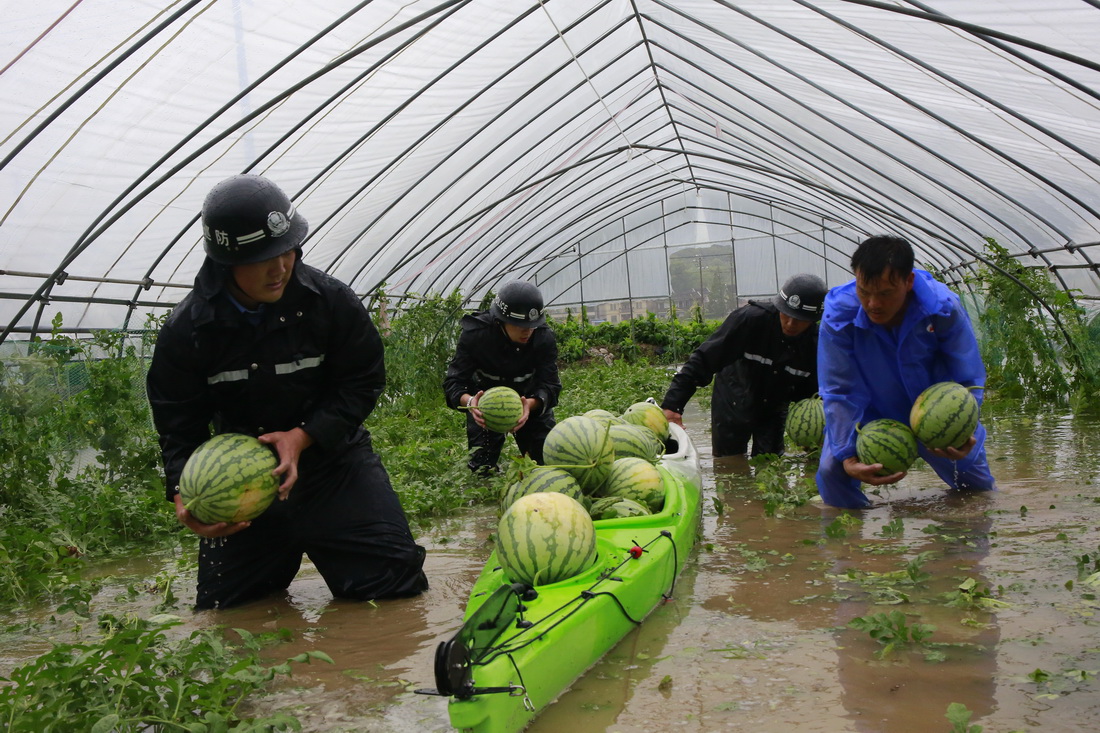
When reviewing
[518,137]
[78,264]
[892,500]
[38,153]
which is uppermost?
[518,137]

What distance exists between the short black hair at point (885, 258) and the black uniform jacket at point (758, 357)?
226 cm

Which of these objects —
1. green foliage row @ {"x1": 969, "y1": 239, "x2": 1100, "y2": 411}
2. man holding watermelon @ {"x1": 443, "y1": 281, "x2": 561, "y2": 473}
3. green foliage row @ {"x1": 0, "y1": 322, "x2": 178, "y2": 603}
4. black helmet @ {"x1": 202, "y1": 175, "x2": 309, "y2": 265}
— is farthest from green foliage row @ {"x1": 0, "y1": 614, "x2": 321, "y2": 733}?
green foliage row @ {"x1": 969, "y1": 239, "x2": 1100, "y2": 411}

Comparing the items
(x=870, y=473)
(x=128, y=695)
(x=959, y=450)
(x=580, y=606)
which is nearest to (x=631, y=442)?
(x=870, y=473)

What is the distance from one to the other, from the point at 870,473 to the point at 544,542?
2424 mm

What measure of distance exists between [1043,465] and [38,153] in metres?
8.13

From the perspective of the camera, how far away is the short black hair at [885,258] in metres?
4.71

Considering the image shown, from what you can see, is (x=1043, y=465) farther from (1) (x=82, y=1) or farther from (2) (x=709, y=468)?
(1) (x=82, y=1)

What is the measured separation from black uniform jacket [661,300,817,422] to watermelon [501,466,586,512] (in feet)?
8.80

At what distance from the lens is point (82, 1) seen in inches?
240

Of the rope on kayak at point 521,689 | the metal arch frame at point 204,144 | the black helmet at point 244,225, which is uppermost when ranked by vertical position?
the metal arch frame at point 204,144

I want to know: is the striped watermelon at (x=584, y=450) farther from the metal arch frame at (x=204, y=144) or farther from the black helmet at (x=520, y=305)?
the metal arch frame at (x=204, y=144)

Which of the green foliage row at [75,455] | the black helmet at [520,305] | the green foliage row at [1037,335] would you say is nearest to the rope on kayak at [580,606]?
the black helmet at [520,305]

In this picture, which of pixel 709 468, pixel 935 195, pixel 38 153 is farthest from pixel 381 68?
pixel 935 195

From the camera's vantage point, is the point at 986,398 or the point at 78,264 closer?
the point at 78,264
